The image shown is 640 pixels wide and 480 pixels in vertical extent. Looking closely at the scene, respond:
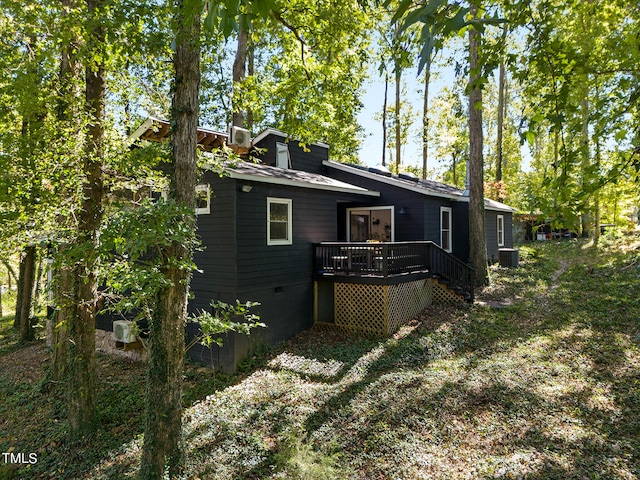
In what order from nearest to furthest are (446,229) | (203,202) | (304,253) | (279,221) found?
(203,202) → (279,221) → (304,253) → (446,229)

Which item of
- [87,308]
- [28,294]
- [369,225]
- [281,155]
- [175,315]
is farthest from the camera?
[369,225]

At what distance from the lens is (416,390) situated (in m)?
6.52

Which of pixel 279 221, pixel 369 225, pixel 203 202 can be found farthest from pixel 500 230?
pixel 203 202

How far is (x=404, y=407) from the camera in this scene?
6.02 metres

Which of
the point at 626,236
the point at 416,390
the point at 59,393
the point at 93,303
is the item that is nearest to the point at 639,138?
A: the point at 416,390

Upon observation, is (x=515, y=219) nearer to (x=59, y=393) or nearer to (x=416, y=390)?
(x=416, y=390)

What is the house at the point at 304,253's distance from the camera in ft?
28.3

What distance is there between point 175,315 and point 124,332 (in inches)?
223

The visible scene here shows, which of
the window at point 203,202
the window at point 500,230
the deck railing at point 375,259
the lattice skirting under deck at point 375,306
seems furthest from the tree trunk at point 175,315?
the window at point 500,230

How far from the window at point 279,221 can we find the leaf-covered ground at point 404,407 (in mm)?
2566

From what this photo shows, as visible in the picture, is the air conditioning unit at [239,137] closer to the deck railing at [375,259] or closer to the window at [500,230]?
Answer: the deck railing at [375,259]

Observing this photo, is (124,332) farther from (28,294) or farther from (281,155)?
(281,155)

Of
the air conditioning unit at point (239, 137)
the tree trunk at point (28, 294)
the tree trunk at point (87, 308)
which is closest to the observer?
the tree trunk at point (87, 308)

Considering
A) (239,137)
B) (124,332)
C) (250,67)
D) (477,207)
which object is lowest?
(124,332)
